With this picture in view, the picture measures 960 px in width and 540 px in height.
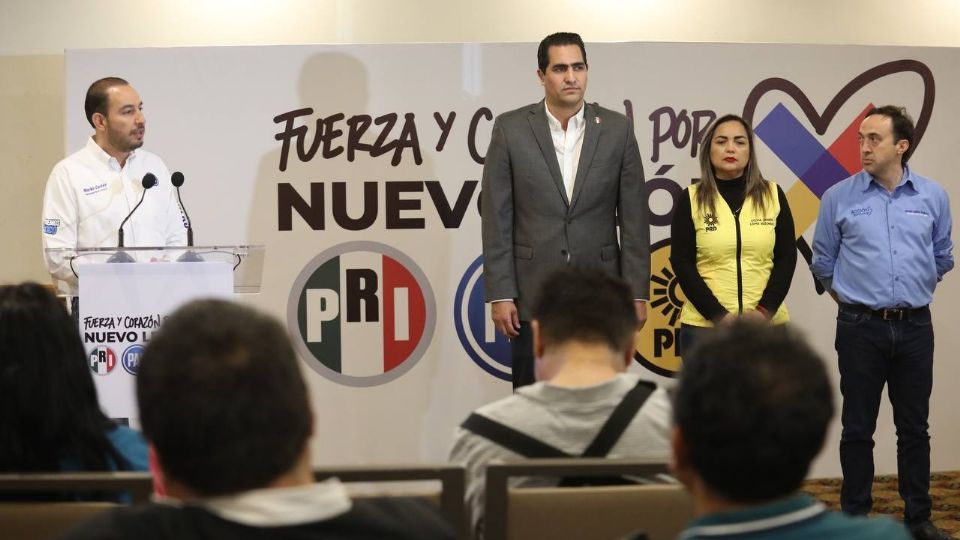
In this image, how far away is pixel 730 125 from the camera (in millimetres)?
4449

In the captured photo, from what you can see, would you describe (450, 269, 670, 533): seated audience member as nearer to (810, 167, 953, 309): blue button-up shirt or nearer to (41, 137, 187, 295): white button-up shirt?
(810, 167, 953, 309): blue button-up shirt

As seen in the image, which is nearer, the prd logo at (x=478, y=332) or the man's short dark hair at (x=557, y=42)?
the man's short dark hair at (x=557, y=42)

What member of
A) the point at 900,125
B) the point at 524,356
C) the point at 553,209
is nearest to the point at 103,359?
the point at 524,356

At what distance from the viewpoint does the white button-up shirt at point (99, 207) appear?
4.52 metres

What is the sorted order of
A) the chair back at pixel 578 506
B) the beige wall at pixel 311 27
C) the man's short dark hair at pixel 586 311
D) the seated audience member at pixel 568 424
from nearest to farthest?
the chair back at pixel 578 506, the seated audience member at pixel 568 424, the man's short dark hair at pixel 586 311, the beige wall at pixel 311 27

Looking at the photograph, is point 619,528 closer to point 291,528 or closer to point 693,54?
point 291,528

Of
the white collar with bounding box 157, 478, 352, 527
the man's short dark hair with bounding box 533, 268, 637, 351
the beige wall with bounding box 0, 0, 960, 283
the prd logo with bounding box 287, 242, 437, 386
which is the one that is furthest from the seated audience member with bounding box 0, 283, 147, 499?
the beige wall with bounding box 0, 0, 960, 283

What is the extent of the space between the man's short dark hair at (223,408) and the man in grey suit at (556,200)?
310 cm

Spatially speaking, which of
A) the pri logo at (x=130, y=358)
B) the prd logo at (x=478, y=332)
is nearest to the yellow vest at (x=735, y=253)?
the prd logo at (x=478, y=332)

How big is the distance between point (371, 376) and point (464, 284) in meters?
0.61

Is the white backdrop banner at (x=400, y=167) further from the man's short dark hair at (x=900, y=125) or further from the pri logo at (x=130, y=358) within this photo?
the pri logo at (x=130, y=358)

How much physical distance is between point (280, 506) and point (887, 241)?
370cm

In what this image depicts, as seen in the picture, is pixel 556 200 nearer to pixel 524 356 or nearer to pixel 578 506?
pixel 524 356

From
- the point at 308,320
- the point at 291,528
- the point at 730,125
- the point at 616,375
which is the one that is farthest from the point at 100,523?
the point at 308,320
